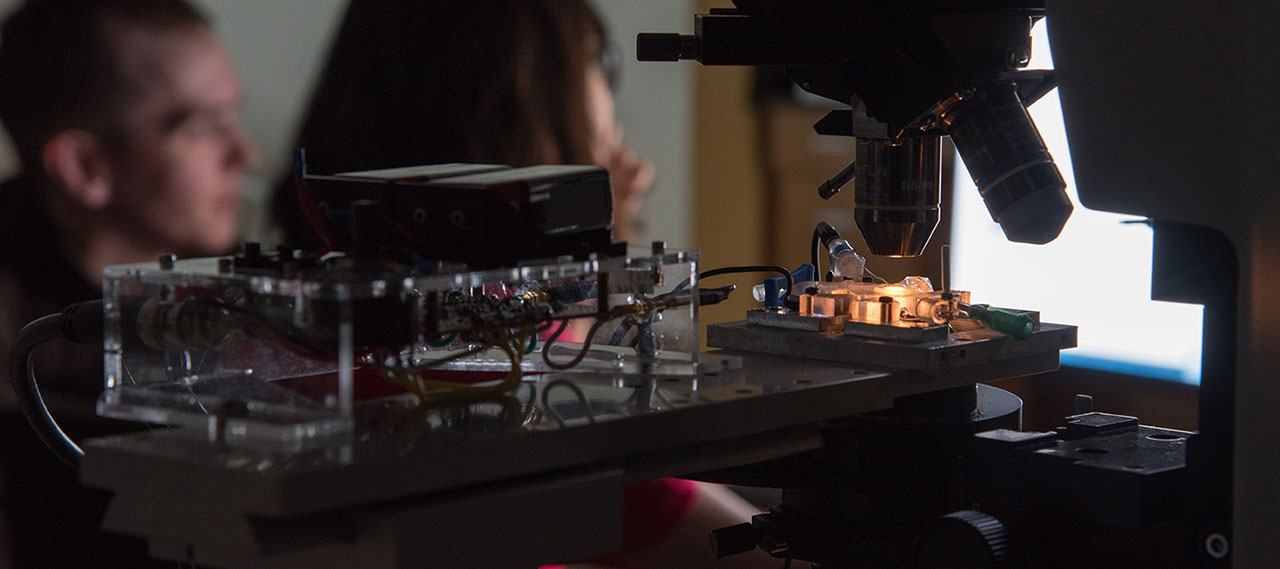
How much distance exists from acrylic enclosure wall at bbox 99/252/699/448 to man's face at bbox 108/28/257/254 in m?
0.95

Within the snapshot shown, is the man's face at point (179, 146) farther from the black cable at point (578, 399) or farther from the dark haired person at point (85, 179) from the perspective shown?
the black cable at point (578, 399)

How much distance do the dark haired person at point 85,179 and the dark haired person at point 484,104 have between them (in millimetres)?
177

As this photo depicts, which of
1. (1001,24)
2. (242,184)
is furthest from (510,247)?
(242,184)

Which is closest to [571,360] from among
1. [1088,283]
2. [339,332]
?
Result: [339,332]

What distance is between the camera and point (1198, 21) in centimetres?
100

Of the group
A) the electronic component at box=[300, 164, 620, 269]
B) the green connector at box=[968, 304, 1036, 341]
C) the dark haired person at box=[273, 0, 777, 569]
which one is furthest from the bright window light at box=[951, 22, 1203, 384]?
the electronic component at box=[300, 164, 620, 269]

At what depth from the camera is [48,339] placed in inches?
41.1

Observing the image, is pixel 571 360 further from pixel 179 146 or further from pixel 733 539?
pixel 179 146

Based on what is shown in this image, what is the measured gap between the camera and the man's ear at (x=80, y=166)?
183cm

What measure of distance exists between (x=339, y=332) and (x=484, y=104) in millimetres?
1534

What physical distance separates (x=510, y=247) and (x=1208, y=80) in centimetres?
58

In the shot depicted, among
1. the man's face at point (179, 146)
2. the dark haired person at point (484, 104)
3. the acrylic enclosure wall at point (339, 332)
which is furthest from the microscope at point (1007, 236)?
the man's face at point (179, 146)

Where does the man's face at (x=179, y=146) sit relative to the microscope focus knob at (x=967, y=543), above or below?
above

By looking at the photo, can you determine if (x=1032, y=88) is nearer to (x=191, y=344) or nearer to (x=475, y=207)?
(x=475, y=207)
